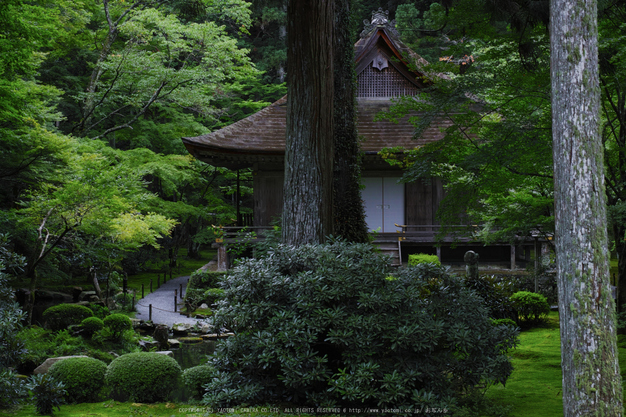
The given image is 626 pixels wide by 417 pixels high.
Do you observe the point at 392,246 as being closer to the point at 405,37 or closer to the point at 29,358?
the point at 29,358

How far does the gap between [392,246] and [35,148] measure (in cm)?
1008

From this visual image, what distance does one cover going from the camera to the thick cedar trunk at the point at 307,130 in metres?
6.29

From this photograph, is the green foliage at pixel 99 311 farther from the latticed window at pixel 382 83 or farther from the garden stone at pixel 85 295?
the latticed window at pixel 382 83

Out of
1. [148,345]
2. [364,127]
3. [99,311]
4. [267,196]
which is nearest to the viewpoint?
[148,345]

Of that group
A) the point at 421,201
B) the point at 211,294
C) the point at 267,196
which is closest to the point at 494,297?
the point at 421,201

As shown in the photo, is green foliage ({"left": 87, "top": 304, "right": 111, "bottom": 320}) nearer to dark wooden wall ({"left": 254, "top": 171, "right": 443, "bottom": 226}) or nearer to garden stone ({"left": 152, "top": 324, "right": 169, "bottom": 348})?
garden stone ({"left": 152, "top": 324, "right": 169, "bottom": 348})

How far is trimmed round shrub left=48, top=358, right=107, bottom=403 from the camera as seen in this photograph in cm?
604

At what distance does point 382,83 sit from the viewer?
17297 millimetres

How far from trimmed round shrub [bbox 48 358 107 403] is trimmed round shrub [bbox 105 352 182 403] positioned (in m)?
0.16

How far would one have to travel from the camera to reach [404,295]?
4.86m

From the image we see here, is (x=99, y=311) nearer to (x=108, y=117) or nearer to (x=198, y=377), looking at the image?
(x=198, y=377)

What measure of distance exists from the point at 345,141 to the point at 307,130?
177 cm

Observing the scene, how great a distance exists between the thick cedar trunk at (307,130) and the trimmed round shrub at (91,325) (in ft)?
19.1

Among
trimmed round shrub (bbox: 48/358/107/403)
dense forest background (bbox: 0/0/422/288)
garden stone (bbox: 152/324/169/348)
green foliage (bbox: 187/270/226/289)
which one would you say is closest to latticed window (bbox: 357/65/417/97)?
dense forest background (bbox: 0/0/422/288)
